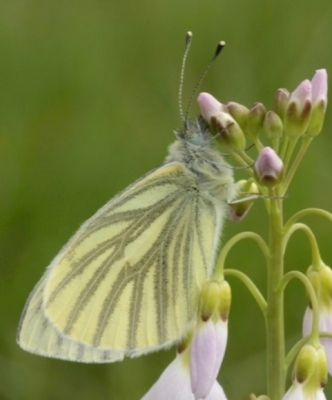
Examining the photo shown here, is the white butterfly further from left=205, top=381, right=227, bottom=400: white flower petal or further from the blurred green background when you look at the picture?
the blurred green background

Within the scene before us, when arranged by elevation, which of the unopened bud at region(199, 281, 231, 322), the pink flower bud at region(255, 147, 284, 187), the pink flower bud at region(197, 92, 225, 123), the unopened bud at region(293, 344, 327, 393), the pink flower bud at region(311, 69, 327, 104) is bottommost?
the unopened bud at region(293, 344, 327, 393)

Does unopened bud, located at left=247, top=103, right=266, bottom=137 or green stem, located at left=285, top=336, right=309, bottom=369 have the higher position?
unopened bud, located at left=247, top=103, right=266, bottom=137

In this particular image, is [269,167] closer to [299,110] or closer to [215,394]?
[299,110]

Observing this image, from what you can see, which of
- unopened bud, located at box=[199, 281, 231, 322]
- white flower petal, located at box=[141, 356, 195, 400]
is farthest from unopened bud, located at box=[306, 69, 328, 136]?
white flower petal, located at box=[141, 356, 195, 400]

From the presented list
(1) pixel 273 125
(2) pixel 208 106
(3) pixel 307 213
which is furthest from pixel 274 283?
(2) pixel 208 106

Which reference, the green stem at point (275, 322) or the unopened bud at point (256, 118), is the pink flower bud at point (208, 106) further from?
the green stem at point (275, 322)

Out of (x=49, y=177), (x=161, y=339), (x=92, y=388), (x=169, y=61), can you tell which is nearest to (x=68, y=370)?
(x=92, y=388)

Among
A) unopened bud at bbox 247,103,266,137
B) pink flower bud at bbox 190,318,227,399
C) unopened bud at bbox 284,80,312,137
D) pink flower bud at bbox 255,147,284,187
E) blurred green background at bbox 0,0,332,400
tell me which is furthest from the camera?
blurred green background at bbox 0,0,332,400

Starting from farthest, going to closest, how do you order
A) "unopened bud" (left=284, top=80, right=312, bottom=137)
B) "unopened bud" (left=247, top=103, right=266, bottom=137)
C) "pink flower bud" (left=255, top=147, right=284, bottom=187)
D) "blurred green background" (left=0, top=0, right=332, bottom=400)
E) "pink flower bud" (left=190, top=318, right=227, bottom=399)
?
"blurred green background" (left=0, top=0, right=332, bottom=400) < "unopened bud" (left=247, top=103, right=266, bottom=137) < "unopened bud" (left=284, top=80, right=312, bottom=137) < "pink flower bud" (left=255, top=147, right=284, bottom=187) < "pink flower bud" (left=190, top=318, right=227, bottom=399)
